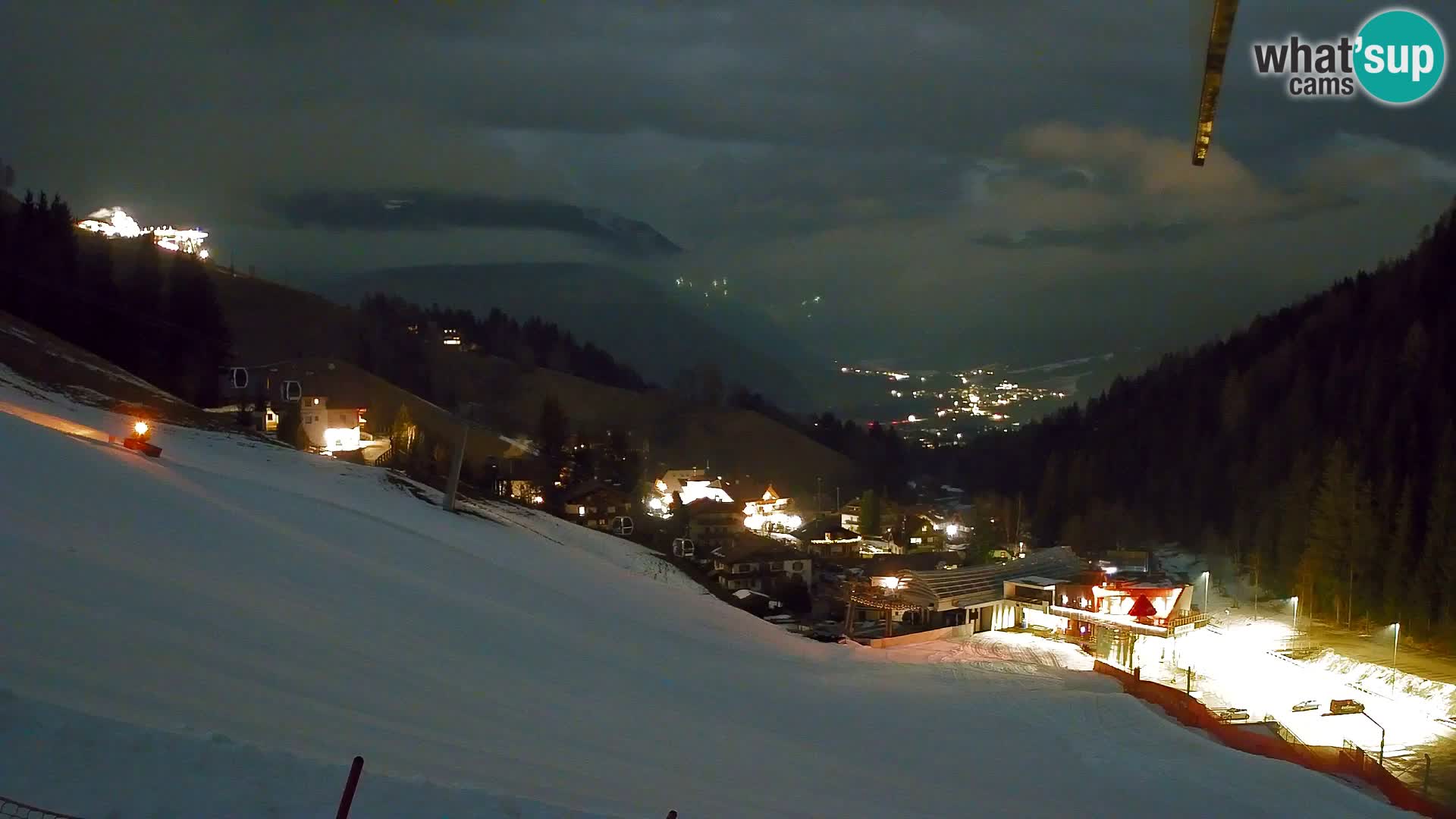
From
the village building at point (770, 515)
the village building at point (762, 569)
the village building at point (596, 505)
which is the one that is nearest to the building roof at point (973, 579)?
the village building at point (762, 569)

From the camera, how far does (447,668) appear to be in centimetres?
1073

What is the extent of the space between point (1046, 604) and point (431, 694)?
83.3 ft

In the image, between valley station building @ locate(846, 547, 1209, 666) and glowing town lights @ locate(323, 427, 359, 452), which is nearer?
valley station building @ locate(846, 547, 1209, 666)

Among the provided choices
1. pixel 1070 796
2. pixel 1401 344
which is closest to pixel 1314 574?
pixel 1401 344

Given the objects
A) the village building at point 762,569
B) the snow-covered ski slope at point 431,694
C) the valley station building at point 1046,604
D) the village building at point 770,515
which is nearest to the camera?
the snow-covered ski slope at point 431,694

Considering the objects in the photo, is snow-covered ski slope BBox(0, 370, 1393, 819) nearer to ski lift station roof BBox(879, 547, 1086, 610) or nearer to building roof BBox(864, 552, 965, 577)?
ski lift station roof BBox(879, 547, 1086, 610)

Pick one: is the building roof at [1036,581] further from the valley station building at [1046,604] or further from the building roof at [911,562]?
the building roof at [911,562]

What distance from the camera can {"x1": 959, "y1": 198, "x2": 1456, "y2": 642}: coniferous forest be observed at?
3566 centimetres

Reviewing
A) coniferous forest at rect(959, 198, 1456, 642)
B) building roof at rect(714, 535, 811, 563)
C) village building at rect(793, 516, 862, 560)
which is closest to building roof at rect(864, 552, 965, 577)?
building roof at rect(714, 535, 811, 563)

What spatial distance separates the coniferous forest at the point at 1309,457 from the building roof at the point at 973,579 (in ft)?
32.5

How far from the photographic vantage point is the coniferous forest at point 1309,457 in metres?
35.7

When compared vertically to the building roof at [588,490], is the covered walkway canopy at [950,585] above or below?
below

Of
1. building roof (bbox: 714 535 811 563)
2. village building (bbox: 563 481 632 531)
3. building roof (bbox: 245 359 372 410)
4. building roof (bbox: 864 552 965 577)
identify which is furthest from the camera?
building roof (bbox: 245 359 372 410)

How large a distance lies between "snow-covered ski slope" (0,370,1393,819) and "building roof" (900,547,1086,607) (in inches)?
397
